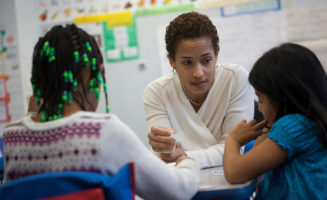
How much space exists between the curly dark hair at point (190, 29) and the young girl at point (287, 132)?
45 centimetres

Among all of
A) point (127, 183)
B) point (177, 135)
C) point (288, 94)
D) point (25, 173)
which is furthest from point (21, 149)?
point (177, 135)

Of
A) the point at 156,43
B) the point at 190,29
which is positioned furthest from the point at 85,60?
the point at 156,43

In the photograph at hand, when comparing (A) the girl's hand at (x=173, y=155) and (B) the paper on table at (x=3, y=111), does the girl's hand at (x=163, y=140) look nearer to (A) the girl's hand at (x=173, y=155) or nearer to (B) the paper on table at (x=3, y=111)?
(A) the girl's hand at (x=173, y=155)

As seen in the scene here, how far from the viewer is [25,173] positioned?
812 millimetres

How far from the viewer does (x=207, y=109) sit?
5.29 feet

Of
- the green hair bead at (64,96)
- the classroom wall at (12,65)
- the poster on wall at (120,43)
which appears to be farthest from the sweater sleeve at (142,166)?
the classroom wall at (12,65)

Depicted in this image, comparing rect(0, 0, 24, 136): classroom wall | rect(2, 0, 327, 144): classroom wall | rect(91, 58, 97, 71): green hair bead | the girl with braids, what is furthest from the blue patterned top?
rect(0, 0, 24, 136): classroom wall

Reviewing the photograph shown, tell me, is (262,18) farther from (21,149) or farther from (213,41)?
(21,149)

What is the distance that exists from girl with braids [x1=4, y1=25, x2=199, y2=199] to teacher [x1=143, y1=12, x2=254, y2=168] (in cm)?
63

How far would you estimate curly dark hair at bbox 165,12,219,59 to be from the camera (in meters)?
1.49

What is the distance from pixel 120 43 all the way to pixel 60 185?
2.75 metres

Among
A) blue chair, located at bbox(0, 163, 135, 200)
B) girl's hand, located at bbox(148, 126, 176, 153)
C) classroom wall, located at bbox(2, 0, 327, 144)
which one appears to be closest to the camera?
blue chair, located at bbox(0, 163, 135, 200)

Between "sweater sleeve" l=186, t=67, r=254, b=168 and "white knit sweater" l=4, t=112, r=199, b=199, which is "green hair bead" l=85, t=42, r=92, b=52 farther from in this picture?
"sweater sleeve" l=186, t=67, r=254, b=168

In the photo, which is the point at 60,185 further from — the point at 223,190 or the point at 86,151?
the point at 223,190
